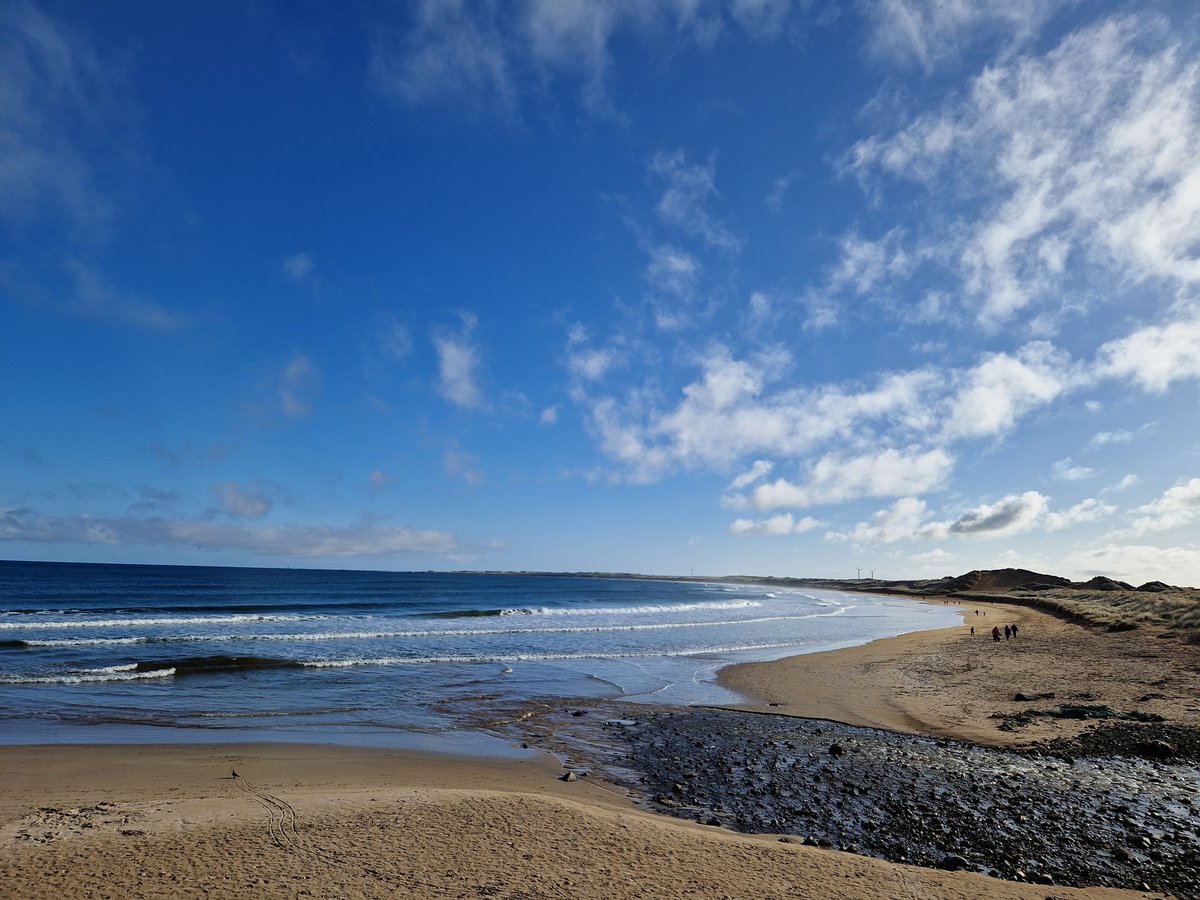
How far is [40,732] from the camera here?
12.8m

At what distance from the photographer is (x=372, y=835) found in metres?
7.21

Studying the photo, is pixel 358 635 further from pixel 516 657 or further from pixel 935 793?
pixel 935 793

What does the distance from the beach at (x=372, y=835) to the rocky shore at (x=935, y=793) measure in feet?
1.88

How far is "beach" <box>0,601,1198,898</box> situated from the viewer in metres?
6.07

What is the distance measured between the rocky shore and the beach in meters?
0.57

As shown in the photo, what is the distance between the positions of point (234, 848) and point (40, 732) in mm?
9841

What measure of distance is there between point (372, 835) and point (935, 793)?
26.6 feet

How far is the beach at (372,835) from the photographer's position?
6070 millimetres

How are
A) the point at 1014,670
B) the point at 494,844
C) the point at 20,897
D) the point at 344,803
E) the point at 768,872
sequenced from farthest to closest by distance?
the point at 1014,670
the point at 344,803
the point at 494,844
the point at 768,872
the point at 20,897

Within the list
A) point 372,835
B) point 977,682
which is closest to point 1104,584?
point 977,682

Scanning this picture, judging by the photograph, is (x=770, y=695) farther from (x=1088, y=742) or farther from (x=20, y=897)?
(x=20, y=897)

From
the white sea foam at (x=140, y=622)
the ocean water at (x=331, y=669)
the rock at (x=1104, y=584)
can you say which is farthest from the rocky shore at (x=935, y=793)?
the rock at (x=1104, y=584)

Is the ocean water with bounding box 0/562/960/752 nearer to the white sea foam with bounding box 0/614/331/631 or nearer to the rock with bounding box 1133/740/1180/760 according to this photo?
the white sea foam with bounding box 0/614/331/631

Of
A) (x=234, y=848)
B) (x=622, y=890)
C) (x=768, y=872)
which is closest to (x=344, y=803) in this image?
(x=234, y=848)
